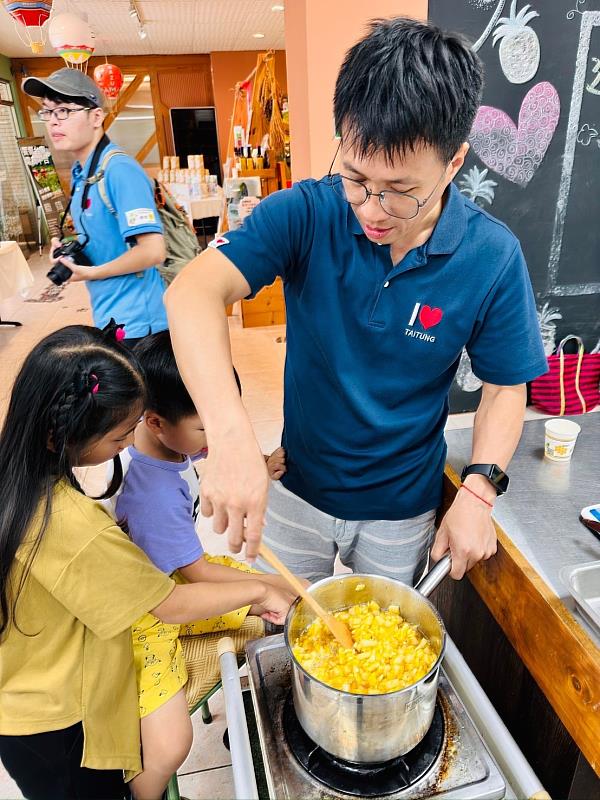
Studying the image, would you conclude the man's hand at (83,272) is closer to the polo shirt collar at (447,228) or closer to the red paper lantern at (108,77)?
the polo shirt collar at (447,228)

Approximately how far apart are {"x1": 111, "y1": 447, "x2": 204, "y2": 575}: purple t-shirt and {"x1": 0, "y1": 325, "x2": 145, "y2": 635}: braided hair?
5.9 inches

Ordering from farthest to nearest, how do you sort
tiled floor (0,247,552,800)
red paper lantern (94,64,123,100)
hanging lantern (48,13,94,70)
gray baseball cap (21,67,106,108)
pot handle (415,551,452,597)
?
red paper lantern (94,64,123,100)
hanging lantern (48,13,94,70)
gray baseball cap (21,67,106,108)
tiled floor (0,247,552,800)
pot handle (415,551,452,597)

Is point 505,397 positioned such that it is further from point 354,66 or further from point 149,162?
point 149,162

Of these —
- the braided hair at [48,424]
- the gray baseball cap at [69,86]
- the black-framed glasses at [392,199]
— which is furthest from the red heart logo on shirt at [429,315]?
the gray baseball cap at [69,86]

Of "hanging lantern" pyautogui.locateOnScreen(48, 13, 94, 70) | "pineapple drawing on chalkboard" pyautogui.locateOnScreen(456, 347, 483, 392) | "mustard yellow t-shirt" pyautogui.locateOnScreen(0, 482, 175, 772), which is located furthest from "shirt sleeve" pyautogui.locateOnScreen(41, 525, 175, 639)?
"hanging lantern" pyautogui.locateOnScreen(48, 13, 94, 70)

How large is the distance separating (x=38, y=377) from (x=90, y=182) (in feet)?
4.10

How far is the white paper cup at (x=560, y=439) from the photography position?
135 cm

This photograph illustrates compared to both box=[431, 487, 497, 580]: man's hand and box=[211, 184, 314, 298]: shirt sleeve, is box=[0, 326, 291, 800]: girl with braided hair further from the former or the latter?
box=[431, 487, 497, 580]: man's hand

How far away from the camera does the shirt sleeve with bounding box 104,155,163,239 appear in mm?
1944

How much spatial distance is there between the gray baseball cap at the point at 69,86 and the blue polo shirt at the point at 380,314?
131cm

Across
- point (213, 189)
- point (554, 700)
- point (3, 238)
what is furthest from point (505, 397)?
point (3, 238)

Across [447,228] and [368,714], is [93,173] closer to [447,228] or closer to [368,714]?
[447,228]

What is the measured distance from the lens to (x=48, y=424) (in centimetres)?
99

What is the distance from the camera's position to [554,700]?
0.92 metres
